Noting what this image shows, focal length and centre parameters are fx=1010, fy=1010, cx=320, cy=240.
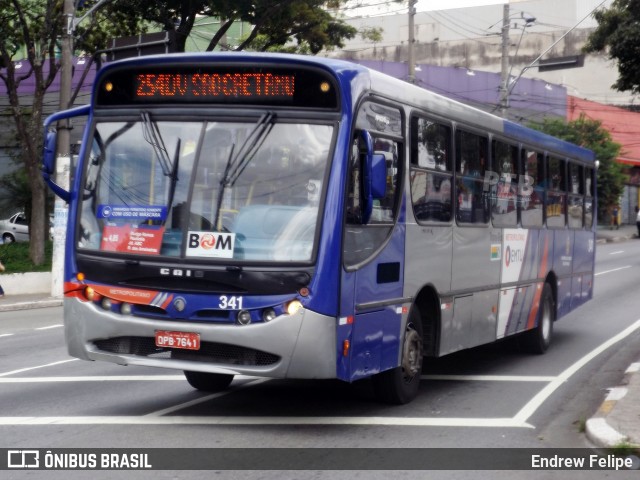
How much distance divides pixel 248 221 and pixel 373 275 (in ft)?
4.14

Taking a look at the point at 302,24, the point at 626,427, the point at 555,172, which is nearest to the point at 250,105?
the point at 626,427

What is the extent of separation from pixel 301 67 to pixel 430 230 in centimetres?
250

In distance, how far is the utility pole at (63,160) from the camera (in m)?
22.0

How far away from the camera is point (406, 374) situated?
31.0 ft

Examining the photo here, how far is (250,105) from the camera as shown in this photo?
27.0 ft

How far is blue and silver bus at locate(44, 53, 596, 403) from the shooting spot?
7.87m

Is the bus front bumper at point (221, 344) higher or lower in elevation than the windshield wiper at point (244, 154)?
lower

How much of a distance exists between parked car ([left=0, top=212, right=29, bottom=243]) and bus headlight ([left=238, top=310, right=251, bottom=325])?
35.5m

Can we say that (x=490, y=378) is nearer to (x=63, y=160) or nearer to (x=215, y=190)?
(x=215, y=190)

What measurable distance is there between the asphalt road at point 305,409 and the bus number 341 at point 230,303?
1010 millimetres

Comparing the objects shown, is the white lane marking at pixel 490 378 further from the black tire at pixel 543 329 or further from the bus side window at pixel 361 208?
the bus side window at pixel 361 208

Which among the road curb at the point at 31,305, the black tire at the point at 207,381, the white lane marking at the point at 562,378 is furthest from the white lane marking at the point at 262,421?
the road curb at the point at 31,305

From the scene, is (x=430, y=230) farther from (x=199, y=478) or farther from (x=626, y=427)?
(x=199, y=478)

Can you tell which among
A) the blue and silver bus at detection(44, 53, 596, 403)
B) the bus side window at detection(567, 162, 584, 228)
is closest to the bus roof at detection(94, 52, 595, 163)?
the blue and silver bus at detection(44, 53, 596, 403)
